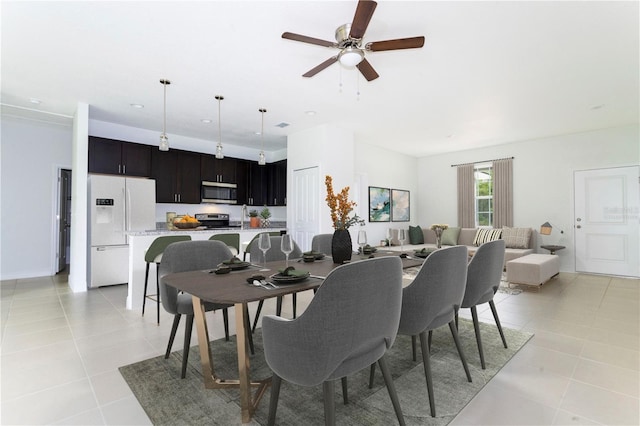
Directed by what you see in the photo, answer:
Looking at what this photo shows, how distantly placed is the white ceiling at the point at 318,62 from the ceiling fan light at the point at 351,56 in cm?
31

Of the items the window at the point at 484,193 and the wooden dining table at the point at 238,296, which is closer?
the wooden dining table at the point at 238,296

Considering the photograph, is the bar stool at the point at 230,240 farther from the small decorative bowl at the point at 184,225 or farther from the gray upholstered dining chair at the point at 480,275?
the gray upholstered dining chair at the point at 480,275

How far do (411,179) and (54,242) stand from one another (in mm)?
7975

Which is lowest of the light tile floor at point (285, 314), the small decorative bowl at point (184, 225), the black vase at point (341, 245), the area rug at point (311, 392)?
the light tile floor at point (285, 314)

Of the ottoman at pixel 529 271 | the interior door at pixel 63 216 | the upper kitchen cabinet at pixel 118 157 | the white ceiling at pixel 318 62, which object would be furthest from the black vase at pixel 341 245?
the interior door at pixel 63 216

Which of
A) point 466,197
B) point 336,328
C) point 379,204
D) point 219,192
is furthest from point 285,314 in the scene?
point 466,197

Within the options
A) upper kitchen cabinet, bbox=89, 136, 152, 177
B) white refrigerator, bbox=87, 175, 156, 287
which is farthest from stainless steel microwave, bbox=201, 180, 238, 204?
white refrigerator, bbox=87, 175, 156, 287

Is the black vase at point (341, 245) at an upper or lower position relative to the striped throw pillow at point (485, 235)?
upper

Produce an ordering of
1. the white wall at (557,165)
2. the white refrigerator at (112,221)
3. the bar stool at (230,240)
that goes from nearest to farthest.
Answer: the bar stool at (230,240) → the white refrigerator at (112,221) → the white wall at (557,165)

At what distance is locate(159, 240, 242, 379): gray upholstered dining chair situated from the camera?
2.14 meters

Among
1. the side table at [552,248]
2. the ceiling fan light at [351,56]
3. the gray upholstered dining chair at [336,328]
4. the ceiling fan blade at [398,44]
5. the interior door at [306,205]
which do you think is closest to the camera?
the gray upholstered dining chair at [336,328]

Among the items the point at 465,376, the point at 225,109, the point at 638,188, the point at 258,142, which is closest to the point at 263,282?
the point at 465,376

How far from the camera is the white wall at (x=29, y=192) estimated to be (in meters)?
5.35

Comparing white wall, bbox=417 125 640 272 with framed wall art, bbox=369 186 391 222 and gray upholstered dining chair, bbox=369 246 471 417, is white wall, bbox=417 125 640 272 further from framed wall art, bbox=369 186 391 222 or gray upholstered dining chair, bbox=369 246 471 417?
gray upholstered dining chair, bbox=369 246 471 417
